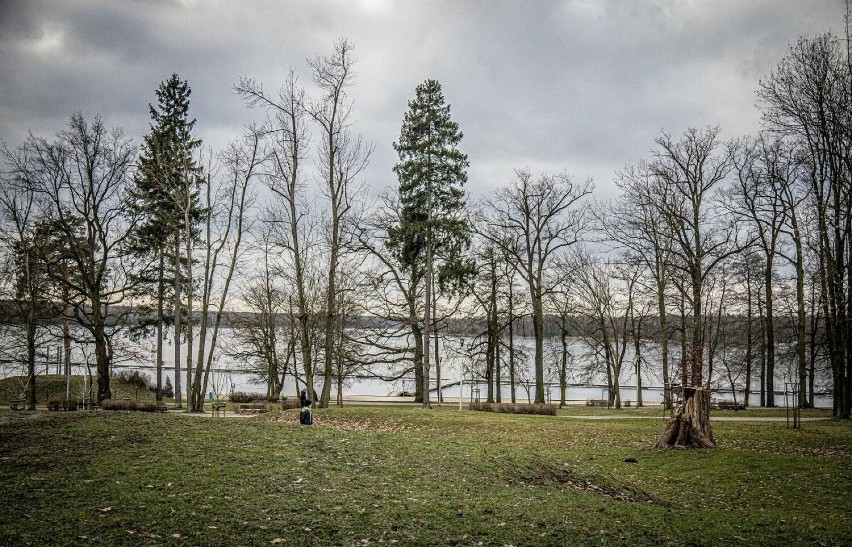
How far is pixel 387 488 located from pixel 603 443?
9566 mm

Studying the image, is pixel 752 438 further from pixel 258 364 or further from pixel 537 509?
pixel 258 364

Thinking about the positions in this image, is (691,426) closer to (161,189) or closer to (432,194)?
(432,194)

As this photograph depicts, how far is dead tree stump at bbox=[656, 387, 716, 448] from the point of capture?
1577 centimetres

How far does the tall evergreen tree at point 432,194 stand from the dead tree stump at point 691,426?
1556 centimetres

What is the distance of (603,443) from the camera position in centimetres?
1714

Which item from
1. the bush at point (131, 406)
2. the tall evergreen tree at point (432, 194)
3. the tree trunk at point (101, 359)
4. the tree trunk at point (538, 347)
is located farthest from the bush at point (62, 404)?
the tree trunk at point (538, 347)

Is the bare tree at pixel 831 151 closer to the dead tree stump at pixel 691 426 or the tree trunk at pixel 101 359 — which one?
the dead tree stump at pixel 691 426

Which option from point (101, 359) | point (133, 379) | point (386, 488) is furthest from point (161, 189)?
point (386, 488)

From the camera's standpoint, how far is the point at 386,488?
9.60m

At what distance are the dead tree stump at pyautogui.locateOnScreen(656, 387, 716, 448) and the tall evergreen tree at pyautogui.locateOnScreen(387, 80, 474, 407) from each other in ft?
51.1

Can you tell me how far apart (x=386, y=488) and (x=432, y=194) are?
78.0 ft

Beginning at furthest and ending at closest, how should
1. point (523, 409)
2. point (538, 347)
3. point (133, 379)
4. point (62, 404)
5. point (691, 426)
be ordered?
point (133, 379) → point (538, 347) → point (523, 409) → point (62, 404) → point (691, 426)

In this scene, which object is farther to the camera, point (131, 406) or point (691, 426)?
point (131, 406)

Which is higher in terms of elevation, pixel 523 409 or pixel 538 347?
pixel 538 347
